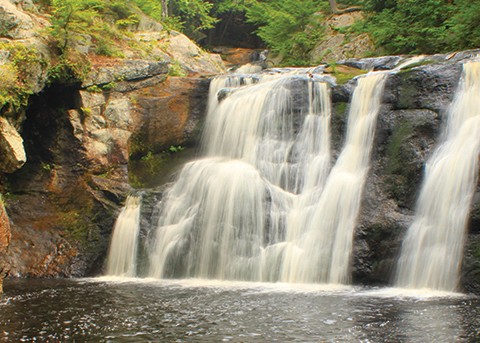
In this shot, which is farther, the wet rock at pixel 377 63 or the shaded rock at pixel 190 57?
the shaded rock at pixel 190 57

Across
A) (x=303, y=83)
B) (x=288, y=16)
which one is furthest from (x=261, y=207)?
(x=288, y=16)

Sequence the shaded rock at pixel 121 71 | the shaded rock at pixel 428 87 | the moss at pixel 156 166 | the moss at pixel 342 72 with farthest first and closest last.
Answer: the shaded rock at pixel 121 71, the moss at pixel 156 166, the moss at pixel 342 72, the shaded rock at pixel 428 87

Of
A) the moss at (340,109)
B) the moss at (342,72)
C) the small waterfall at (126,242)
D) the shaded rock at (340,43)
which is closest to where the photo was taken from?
the small waterfall at (126,242)

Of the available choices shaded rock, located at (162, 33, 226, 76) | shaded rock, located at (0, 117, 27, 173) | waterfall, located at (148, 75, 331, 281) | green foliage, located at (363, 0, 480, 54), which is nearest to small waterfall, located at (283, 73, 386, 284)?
waterfall, located at (148, 75, 331, 281)

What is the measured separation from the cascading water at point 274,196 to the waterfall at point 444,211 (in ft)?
4.65

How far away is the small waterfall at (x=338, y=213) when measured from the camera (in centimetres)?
1161

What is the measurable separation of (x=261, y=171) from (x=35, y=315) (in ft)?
24.8

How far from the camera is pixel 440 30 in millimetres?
18469

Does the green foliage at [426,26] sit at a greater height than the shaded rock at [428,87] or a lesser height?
greater

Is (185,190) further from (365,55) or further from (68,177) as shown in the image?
(365,55)

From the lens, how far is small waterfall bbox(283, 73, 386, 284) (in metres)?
11.6

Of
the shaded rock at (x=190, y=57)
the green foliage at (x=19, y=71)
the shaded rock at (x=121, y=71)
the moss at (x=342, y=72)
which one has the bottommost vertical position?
the green foliage at (x=19, y=71)

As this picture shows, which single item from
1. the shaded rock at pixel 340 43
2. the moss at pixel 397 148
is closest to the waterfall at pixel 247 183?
the moss at pixel 397 148

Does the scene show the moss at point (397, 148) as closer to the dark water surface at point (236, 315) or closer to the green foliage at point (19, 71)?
the dark water surface at point (236, 315)
